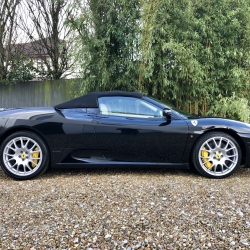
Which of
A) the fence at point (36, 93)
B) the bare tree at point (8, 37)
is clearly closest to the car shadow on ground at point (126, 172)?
the fence at point (36, 93)

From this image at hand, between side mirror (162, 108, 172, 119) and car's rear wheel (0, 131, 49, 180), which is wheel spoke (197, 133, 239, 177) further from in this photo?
Answer: car's rear wheel (0, 131, 49, 180)

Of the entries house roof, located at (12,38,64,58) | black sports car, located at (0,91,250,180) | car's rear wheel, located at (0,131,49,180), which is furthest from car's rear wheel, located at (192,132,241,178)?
house roof, located at (12,38,64,58)

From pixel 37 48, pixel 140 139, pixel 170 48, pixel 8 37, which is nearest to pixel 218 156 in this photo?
pixel 140 139

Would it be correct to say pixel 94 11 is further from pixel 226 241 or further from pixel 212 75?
pixel 226 241

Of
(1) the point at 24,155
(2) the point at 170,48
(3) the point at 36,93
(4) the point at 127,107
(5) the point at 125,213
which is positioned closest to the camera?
(5) the point at 125,213

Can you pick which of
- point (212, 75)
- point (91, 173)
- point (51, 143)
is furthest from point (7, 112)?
point (212, 75)

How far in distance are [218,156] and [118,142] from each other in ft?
3.69

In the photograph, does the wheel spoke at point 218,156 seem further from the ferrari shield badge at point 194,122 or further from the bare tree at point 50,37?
the bare tree at point 50,37

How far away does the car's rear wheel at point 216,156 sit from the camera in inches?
104

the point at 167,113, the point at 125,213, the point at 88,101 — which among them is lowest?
the point at 125,213

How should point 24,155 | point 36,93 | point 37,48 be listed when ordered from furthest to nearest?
point 37,48, point 36,93, point 24,155

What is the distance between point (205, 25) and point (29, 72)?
4.85 metres

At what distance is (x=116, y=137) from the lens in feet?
8.71

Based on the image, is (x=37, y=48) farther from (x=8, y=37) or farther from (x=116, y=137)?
(x=116, y=137)
